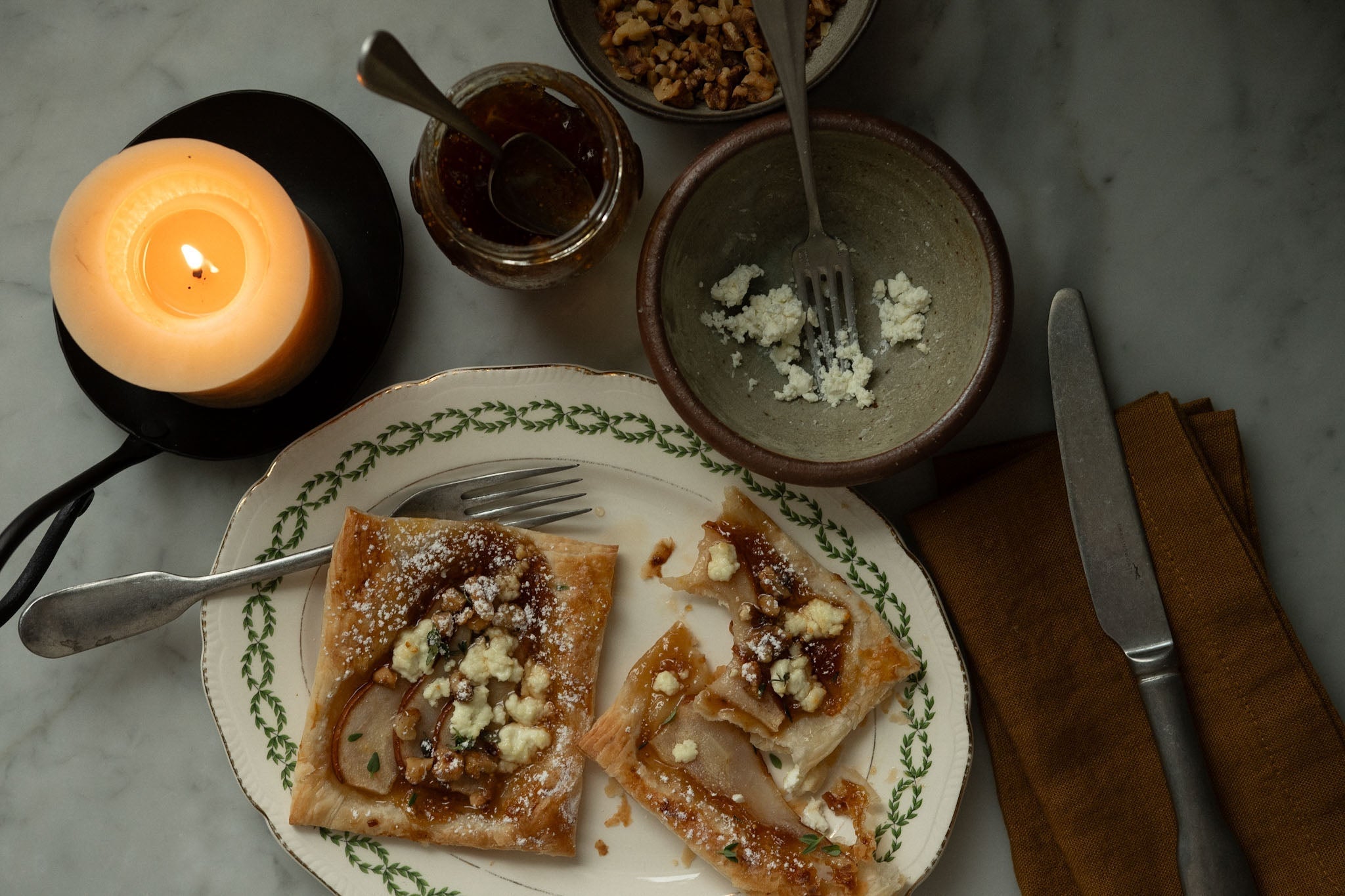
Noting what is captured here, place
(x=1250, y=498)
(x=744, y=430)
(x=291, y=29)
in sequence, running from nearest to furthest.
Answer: (x=744, y=430), (x=1250, y=498), (x=291, y=29)

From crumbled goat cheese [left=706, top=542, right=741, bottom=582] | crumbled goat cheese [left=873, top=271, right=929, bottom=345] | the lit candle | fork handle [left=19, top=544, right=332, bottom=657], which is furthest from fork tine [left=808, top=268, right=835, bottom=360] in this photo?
fork handle [left=19, top=544, right=332, bottom=657]

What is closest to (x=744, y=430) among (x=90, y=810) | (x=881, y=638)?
(x=881, y=638)

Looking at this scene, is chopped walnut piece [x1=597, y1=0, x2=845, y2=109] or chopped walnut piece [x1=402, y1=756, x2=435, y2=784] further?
chopped walnut piece [x1=402, y1=756, x2=435, y2=784]

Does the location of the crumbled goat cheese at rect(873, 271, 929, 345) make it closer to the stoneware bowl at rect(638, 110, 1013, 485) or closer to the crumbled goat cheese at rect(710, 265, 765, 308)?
the stoneware bowl at rect(638, 110, 1013, 485)

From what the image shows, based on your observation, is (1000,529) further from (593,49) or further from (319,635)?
(319,635)

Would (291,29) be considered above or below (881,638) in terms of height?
above

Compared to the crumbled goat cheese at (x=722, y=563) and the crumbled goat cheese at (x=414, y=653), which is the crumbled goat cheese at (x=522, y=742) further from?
the crumbled goat cheese at (x=722, y=563)

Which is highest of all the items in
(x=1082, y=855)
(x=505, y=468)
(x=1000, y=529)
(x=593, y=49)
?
(x=593, y=49)
